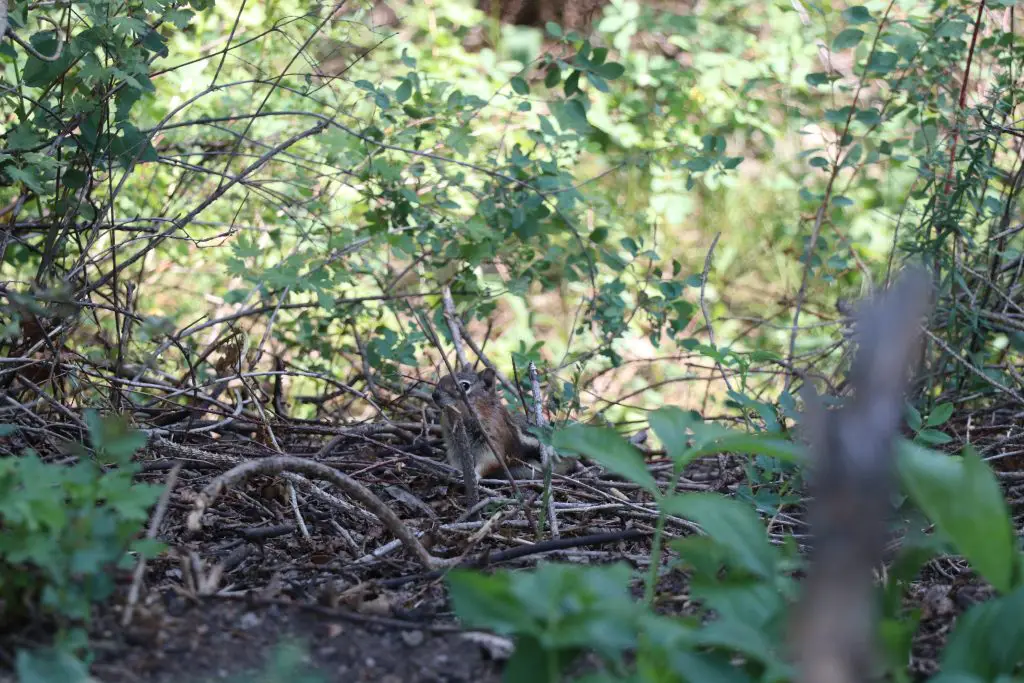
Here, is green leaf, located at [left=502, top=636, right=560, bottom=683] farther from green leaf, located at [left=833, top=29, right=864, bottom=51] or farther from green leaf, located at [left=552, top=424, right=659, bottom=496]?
green leaf, located at [left=833, top=29, right=864, bottom=51]

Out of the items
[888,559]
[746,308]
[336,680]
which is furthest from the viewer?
[746,308]

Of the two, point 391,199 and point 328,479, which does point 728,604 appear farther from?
point 391,199

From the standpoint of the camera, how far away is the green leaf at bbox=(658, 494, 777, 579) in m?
1.83

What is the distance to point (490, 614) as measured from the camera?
172cm

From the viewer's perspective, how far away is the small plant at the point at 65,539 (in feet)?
5.85

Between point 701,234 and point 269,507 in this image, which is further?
point 701,234

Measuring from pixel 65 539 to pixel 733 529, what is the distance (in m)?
1.25

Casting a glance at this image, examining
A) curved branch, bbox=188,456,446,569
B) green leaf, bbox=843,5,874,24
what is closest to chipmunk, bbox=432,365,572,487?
curved branch, bbox=188,456,446,569

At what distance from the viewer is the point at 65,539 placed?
182 cm

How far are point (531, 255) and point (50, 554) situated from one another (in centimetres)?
293

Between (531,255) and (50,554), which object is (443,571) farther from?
(531,255)

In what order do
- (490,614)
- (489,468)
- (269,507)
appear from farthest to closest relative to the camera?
(489,468), (269,507), (490,614)

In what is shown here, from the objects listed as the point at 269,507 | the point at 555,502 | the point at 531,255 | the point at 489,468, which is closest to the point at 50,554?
the point at 269,507

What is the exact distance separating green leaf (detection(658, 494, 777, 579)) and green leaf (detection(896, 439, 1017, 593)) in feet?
1.00
